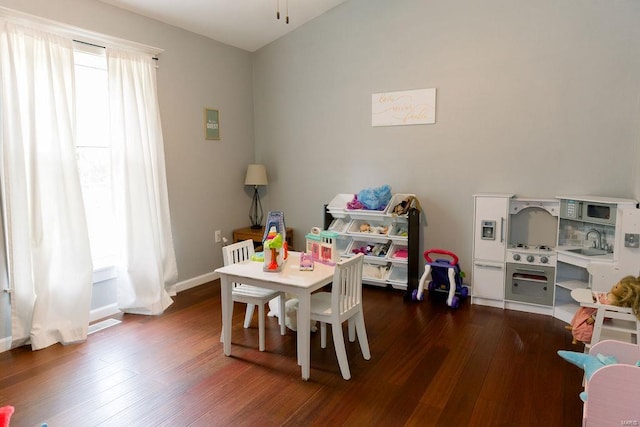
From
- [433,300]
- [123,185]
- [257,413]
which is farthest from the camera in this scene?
[433,300]

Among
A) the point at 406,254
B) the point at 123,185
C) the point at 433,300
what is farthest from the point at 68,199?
the point at 433,300

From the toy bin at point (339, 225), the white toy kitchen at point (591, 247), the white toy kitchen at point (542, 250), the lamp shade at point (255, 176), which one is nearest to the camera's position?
the white toy kitchen at point (591, 247)

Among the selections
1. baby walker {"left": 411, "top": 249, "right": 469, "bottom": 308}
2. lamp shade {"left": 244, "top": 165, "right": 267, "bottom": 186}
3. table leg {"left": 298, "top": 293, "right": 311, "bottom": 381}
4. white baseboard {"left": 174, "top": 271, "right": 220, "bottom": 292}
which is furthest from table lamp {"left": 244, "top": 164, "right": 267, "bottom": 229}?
table leg {"left": 298, "top": 293, "right": 311, "bottom": 381}

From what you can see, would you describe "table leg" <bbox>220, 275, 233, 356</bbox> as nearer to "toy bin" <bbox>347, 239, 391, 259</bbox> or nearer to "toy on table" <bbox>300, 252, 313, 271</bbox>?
"toy on table" <bbox>300, 252, 313, 271</bbox>

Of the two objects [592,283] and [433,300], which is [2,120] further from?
[592,283]

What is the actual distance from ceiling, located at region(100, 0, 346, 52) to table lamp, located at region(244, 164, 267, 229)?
1400mm

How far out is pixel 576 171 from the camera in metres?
3.51

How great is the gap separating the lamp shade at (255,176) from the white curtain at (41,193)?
1.93 m

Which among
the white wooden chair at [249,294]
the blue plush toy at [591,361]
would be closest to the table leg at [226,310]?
the white wooden chair at [249,294]

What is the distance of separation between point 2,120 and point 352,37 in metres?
3.16

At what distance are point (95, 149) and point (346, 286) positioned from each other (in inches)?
97.4

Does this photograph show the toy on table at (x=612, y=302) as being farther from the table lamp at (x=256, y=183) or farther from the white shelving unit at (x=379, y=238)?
the table lamp at (x=256, y=183)

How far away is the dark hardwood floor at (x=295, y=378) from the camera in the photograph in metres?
2.18

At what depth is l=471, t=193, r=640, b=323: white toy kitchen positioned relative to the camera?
10.5 feet
